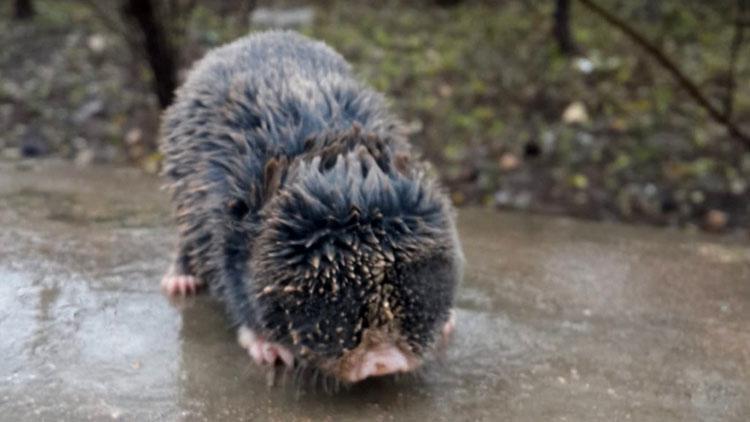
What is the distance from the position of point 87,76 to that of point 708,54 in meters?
7.04

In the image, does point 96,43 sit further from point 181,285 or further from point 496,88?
point 181,285

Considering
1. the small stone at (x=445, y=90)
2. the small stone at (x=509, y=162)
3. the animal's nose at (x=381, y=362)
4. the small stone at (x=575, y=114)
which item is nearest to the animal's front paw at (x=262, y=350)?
the animal's nose at (x=381, y=362)

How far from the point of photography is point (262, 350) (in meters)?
3.62

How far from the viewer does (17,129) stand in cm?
930

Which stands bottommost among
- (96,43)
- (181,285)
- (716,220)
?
(716,220)

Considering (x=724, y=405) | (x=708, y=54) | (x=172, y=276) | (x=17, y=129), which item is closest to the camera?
(x=724, y=405)

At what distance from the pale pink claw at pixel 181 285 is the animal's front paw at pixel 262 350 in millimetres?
751

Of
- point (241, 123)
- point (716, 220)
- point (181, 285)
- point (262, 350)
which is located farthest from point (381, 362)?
point (716, 220)

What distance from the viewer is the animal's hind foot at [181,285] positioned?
4398 millimetres

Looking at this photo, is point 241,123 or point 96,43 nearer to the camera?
point 241,123

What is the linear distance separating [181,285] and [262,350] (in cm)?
95

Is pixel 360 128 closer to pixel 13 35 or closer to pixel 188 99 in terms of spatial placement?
pixel 188 99

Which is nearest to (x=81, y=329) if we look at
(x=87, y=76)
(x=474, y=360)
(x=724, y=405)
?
(x=474, y=360)

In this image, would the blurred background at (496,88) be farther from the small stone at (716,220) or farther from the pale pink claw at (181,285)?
the pale pink claw at (181,285)
